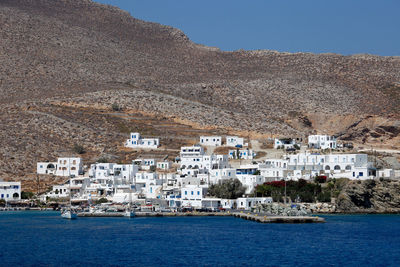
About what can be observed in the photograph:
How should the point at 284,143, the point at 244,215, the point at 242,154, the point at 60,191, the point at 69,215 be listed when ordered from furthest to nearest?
the point at 284,143 → the point at 242,154 → the point at 60,191 → the point at 69,215 → the point at 244,215

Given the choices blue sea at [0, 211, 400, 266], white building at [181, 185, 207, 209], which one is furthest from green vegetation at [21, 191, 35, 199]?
white building at [181, 185, 207, 209]

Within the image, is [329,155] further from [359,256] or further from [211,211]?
[359,256]

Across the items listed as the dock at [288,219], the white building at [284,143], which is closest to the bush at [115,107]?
the white building at [284,143]

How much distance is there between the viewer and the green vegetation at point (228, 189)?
82.4 metres

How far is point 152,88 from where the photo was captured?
474ft

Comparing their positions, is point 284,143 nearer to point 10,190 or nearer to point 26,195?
point 26,195

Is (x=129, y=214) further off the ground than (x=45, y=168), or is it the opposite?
(x=45, y=168)

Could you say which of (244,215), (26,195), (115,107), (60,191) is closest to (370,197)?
(244,215)

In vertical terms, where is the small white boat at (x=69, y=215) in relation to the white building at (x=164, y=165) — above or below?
below

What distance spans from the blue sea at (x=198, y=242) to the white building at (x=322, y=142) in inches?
1084

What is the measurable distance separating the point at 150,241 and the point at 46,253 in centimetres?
891

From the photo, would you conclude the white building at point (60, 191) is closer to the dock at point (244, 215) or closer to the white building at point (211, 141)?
the dock at point (244, 215)

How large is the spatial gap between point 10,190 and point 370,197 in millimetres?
42273

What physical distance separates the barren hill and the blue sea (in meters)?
34.2
